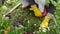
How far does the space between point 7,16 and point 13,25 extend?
25 centimetres

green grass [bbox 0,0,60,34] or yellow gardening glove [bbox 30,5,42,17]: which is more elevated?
yellow gardening glove [bbox 30,5,42,17]

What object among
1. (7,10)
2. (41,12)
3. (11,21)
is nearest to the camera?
(41,12)

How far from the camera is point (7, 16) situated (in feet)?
8.60

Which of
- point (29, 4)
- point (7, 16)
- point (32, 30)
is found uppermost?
point (29, 4)

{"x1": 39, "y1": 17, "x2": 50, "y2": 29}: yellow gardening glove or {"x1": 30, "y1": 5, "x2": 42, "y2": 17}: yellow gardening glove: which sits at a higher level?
{"x1": 30, "y1": 5, "x2": 42, "y2": 17}: yellow gardening glove

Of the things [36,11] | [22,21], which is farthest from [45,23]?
[22,21]

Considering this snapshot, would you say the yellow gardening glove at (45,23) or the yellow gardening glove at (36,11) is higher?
the yellow gardening glove at (36,11)

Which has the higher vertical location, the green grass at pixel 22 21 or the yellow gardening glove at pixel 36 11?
the yellow gardening glove at pixel 36 11

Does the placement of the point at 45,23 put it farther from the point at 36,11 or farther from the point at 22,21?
the point at 22,21

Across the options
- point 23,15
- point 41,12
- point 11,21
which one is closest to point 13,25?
point 11,21

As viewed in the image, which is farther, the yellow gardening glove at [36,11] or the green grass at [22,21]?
the yellow gardening glove at [36,11]

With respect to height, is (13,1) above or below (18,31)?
above

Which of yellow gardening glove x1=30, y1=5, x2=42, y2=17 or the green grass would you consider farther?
yellow gardening glove x1=30, y1=5, x2=42, y2=17

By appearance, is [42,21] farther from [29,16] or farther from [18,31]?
[18,31]
